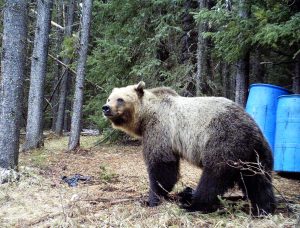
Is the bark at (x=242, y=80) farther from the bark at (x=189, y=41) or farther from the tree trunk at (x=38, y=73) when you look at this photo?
the tree trunk at (x=38, y=73)

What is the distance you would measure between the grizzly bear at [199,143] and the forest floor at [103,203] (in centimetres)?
26

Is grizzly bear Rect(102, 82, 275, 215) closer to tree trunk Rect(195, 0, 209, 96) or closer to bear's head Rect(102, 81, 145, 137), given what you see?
bear's head Rect(102, 81, 145, 137)

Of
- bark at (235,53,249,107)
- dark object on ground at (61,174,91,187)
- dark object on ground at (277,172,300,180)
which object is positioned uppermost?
bark at (235,53,249,107)

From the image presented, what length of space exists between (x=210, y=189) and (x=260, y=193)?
68 centimetres

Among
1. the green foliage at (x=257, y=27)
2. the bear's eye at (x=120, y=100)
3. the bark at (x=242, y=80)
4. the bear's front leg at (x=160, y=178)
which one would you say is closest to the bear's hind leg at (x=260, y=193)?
the bear's front leg at (x=160, y=178)

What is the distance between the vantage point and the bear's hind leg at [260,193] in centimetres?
509

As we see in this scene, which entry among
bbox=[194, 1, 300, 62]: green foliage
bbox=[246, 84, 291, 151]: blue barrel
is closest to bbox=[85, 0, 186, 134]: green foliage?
bbox=[194, 1, 300, 62]: green foliage

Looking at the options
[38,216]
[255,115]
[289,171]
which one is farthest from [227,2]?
[38,216]

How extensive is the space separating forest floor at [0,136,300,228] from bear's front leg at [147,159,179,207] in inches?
8.8

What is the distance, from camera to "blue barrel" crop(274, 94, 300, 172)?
7.70 m

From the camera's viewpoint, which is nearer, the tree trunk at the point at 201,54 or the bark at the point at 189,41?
the tree trunk at the point at 201,54

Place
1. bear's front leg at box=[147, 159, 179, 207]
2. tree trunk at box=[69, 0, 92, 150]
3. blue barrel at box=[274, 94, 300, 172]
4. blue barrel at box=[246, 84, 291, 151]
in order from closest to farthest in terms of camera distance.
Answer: bear's front leg at box=[147, 159, 179, 207]
blue barrel at box=[274, 94, 300, 172]
blue barrel at box=[246, 84, 291, 151]
tree trunk at box=[69, 0, 92, 150]

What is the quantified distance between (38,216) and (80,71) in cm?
800

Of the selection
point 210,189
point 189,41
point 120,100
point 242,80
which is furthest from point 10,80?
point 189,41
